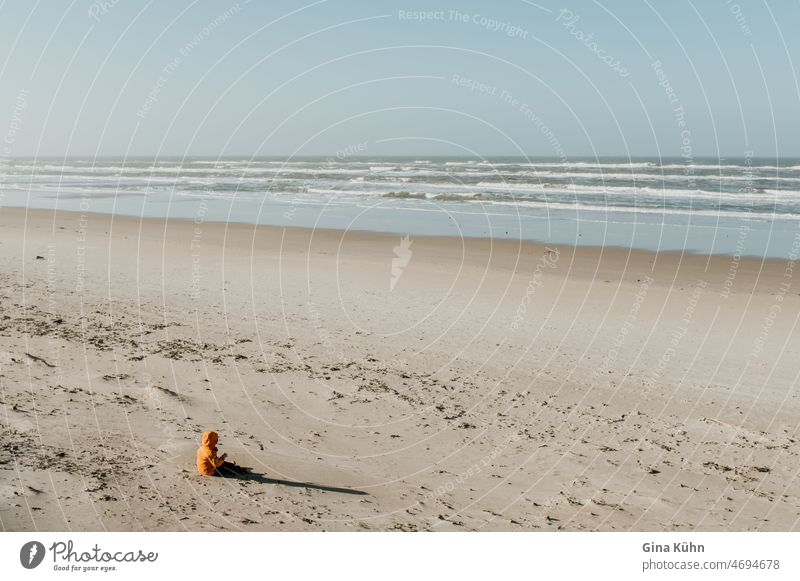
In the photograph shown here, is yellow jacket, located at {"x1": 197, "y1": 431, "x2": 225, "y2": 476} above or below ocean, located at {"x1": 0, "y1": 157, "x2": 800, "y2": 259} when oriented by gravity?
below

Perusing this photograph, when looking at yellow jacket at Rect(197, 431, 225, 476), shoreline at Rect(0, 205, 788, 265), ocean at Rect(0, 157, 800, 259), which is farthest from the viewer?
ocean at Rect(0, 157, 800, 259)

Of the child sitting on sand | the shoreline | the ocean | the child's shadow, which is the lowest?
the child's shadow

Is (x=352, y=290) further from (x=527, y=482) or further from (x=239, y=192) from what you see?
(x=239, y=192)

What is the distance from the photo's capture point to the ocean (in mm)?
25891

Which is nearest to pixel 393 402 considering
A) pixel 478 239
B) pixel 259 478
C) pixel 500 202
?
pixel 259 478

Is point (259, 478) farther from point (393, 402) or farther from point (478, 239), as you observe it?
point (478, 239)

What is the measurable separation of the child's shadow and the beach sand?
0.12 feet

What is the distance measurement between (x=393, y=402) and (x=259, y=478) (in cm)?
245

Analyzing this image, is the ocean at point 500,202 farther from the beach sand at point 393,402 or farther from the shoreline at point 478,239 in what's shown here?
the beach sand at point 393,402

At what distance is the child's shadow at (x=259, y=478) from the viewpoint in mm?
6418

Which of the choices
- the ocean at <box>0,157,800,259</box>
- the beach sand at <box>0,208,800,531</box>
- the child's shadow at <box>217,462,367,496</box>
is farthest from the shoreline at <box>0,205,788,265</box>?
the child's shadow at <box>217,462,367,496</box>

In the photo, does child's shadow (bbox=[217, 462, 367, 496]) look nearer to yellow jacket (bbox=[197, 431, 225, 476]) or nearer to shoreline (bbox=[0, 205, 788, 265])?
yellow jacket (bbox=[197, 431, 225, 476])

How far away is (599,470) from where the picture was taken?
7062mm
